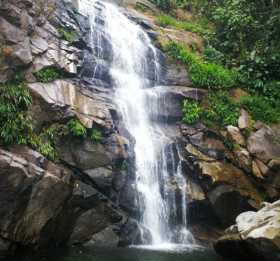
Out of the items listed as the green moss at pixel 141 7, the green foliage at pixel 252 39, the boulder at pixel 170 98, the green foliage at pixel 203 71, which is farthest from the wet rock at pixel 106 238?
the green moss at pixel 141 7

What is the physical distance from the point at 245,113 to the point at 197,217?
193 inches

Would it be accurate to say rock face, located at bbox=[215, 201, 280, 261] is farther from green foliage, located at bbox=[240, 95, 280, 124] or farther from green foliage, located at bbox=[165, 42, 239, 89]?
green foliage, located at bbox=[165, 42, 239, 89]

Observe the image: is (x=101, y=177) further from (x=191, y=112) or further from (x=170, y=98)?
(x=170, y=98)

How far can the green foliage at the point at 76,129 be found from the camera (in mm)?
13500

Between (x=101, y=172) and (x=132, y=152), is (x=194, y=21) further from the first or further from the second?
(x=101, y=172)

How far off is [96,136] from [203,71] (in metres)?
7.05

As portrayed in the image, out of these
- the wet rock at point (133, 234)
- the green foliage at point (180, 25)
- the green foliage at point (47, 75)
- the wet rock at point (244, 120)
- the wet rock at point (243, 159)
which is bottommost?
the wet rock at point (133, 234)

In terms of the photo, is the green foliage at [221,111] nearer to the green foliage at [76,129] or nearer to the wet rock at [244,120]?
the wet rock at [244,120]

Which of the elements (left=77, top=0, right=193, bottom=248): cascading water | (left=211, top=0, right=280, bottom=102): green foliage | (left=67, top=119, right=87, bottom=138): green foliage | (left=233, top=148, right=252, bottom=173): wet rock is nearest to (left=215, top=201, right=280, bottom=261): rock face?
(left=77, top=0, right=193, bottom=248): cascading water

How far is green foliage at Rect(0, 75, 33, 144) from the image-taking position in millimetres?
12137

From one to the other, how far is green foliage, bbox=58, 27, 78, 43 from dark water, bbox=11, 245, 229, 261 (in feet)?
27.5

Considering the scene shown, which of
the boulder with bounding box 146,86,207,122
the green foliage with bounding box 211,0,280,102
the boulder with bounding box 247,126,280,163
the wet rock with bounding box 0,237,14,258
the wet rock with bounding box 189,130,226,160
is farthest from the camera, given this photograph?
the green foliage with bounding box 211,0,280,102

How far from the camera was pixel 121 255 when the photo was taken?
480 inches

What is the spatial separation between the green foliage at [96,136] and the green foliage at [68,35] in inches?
190
